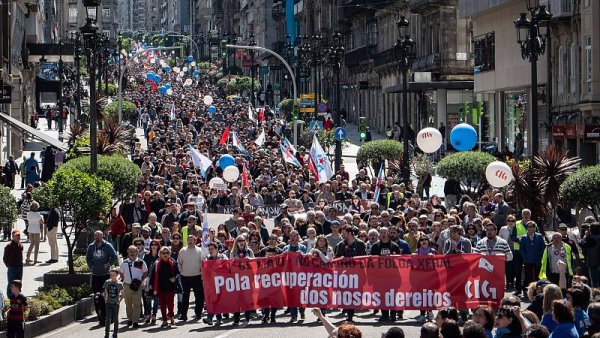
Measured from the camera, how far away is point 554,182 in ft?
89.1

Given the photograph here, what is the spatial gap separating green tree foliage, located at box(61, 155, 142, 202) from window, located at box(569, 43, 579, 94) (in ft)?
65.3

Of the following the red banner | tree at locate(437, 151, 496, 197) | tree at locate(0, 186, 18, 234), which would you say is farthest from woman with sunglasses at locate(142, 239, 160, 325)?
tree at locate(437, 151, 496, 197)

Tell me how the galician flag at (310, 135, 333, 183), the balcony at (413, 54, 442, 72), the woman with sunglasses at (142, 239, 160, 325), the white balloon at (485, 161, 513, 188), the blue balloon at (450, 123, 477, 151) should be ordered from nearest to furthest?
the woman with sunglasses at (142, 239, 160, 325) < the white balloon at (485, 161, 513, 188) < the blue balloon at (450, 123, 477, 151) < the galician flag at (310, 135, 333, 183) < the balcony at (413, 54, 442, 72)

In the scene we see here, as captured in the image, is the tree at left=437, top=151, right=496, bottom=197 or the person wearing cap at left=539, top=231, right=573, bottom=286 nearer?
the person wearing cap at left=539, top=231, right=573, bottom=286

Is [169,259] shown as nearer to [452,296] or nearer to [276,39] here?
[452,296]

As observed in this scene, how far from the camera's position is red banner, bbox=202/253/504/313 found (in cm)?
1994

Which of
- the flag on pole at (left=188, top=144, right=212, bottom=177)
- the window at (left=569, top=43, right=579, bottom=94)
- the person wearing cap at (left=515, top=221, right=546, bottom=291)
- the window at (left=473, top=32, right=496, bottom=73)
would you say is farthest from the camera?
the window at (left=473, top=32, right=496, bottom=73)

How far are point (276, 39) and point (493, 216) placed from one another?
119194 mm

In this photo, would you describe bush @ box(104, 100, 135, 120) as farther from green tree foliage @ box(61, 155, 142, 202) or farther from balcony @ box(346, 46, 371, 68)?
green tree foliage @ box(61, 155, 142, 202)

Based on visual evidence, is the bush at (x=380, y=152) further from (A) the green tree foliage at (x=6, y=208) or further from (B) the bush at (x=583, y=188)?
(A) the green tree foliage at (x=6, y=208)

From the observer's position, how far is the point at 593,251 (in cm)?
2136

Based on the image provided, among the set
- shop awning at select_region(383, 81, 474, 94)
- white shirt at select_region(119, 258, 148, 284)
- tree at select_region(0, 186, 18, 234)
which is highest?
shop awning at select_region(383, 81, 474, 94)

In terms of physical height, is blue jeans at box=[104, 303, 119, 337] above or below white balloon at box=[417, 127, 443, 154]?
below

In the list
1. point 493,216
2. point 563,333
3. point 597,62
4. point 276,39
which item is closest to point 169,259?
point 493,216
